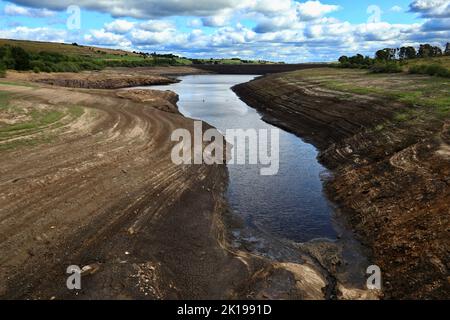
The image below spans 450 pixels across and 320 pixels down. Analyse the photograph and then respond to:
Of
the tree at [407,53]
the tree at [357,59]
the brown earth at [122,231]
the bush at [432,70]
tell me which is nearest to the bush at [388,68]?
the bush at [432,70]

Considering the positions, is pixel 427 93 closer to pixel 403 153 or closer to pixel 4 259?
pixel 403 153

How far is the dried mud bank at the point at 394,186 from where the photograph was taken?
1266 centimetres

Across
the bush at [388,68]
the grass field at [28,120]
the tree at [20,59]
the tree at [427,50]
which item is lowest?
the grass field at [28,120]

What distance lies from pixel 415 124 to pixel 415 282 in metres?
17.6

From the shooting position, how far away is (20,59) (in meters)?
73.2

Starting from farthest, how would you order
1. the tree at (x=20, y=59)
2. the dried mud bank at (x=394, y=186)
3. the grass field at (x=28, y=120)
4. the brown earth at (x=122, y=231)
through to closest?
the tree at (x=20, y=59)
the grass field at (x=28, y=120)
the dried mud bank at (x=394, y=186)
the brown earth at (x=122, y=231)

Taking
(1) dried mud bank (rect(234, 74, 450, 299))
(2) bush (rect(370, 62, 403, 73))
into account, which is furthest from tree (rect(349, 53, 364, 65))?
(1) dried mud bank (rect(234, 74, 450, 299))

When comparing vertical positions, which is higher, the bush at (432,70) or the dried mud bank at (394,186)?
the bush at (432,70)

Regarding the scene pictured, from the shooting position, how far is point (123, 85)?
82875 mm

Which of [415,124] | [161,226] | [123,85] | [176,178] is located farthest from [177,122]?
[123,85]

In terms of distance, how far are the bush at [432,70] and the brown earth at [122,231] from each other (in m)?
38.2

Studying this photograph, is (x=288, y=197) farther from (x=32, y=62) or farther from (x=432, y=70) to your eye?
(x=32, y=62)

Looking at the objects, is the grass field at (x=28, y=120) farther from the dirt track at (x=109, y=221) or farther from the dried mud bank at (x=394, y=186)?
the dried mud bank at (x=394, y=186)

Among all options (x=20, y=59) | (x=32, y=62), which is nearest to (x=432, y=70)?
(x=20, y=59)
